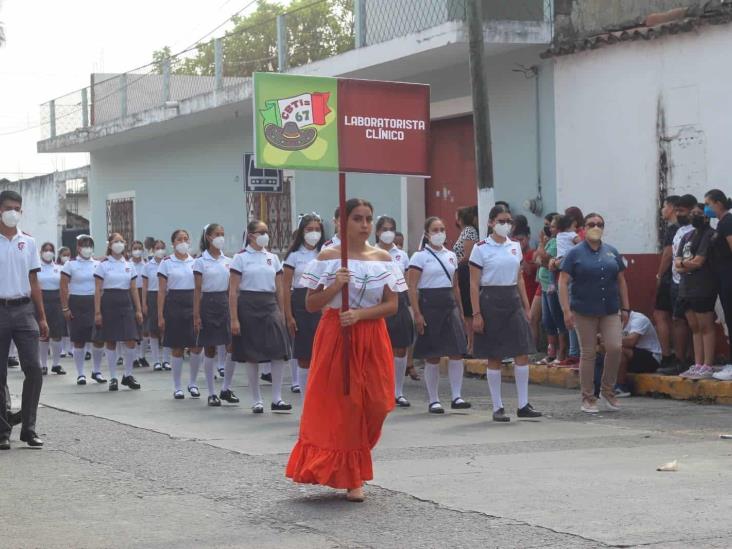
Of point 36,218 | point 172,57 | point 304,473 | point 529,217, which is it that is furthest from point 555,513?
point 36,218

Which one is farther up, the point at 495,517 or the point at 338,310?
the point at 338,310

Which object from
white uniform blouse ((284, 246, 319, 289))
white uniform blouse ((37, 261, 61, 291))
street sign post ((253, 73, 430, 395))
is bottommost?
white uniform blouse ((37, 261, 61, 291))

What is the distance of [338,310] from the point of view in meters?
8.39

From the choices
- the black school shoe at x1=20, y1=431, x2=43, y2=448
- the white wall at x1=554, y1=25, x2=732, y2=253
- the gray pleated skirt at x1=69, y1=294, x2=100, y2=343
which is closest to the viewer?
the black school shoe at x1=20, y1=431, x2=43, y2=448

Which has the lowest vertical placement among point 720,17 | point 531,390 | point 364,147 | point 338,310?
point 531,390

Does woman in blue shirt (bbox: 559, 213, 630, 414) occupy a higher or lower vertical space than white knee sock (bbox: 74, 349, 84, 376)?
higher

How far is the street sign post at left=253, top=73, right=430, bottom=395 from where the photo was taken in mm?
8727

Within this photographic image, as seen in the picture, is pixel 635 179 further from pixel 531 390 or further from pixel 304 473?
pixel 304 473

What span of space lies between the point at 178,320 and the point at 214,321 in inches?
43.1

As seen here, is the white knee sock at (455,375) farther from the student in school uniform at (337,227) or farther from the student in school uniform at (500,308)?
the student in school uniform at (337,227)

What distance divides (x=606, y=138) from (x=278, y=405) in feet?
21.1

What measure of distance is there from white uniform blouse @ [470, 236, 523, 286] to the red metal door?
7131 millimetres

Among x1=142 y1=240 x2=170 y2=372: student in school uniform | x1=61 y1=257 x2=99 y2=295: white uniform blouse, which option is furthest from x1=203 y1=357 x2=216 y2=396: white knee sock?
x1=142 y1=240 x2=170 y2=372: student in school uniform

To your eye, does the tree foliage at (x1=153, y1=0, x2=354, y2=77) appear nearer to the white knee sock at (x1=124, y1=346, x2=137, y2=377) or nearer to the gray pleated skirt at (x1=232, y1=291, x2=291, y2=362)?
the white knee sock at (x1=124, y1=346, x2=137, y2=377)
